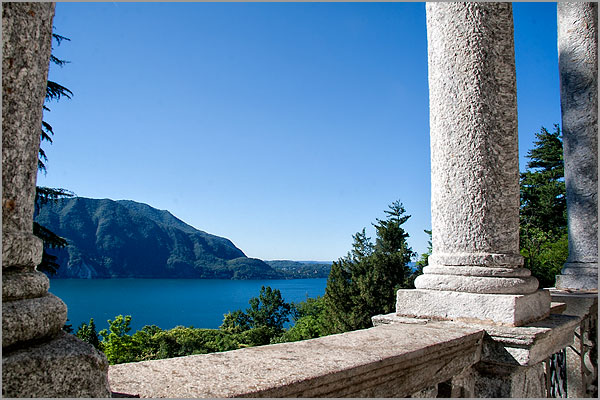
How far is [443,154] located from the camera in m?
6.89

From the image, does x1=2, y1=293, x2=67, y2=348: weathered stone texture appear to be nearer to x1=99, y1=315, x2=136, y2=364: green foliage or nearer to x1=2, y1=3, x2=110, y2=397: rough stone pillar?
x1=2, y1=3, x2=110, y2=397: rough stone pillar

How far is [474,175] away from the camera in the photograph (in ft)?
21.7

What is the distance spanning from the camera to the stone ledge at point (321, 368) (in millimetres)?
3057

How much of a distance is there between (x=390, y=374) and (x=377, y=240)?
318 ft

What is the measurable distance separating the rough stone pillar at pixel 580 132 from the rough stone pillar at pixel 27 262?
13939 mm

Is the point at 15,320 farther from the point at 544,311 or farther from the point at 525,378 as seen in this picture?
the point at 544,311

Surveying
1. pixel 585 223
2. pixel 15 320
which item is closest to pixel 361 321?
pixel 585 223

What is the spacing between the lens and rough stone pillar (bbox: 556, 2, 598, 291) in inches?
522

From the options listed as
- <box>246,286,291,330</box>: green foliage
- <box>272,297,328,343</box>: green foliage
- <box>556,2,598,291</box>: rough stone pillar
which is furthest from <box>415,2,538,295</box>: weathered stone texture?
<box>246,286,291,330</box>: green foliage

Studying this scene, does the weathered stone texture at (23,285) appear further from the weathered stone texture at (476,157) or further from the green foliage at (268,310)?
the green foliage at (268,310)

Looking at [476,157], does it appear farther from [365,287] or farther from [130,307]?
[130,307]

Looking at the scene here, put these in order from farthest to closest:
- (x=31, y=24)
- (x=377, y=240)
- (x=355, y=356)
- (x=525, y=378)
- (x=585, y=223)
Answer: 1. (x=377, y=240)
2. (x=585, y=223)
3. (x=525, y=378)
4. (x=355, y=356)
5. (x=31, y=24)

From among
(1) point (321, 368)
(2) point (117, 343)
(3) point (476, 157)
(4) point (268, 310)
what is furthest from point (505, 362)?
(4) point (268, 310)

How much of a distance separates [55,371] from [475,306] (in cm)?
540
